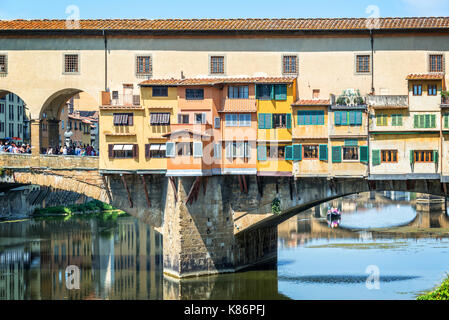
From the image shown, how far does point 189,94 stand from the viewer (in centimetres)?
4294

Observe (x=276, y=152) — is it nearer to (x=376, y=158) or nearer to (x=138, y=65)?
(x=376, y=158)

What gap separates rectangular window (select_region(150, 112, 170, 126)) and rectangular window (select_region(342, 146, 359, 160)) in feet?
33.7

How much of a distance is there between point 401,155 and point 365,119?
9.41ft

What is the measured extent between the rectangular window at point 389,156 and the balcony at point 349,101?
9.61 feet

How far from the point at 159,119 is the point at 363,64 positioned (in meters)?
12.4

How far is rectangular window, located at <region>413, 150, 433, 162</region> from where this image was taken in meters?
41.6

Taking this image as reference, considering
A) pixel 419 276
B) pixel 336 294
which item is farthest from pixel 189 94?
pixel 419 276

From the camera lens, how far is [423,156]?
41.7 m

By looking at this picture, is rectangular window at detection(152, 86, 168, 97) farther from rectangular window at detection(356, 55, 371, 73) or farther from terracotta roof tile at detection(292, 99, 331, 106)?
rectangular window at detection(356, 55, 371, 73)

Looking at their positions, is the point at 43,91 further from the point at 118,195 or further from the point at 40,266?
the point at 40,266

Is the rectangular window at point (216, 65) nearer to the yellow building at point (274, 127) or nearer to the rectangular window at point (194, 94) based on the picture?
the rectangular window at point (194, 94)

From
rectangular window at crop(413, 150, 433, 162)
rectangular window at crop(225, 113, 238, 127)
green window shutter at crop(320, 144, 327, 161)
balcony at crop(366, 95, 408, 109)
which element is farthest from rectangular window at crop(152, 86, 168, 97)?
rectangular window at crop(413, 150, 433, 162)

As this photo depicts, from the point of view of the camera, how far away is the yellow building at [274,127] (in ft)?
141

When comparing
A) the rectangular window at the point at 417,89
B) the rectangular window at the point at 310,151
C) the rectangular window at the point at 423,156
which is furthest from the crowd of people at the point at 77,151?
the rectangular window at the point at 417,89
